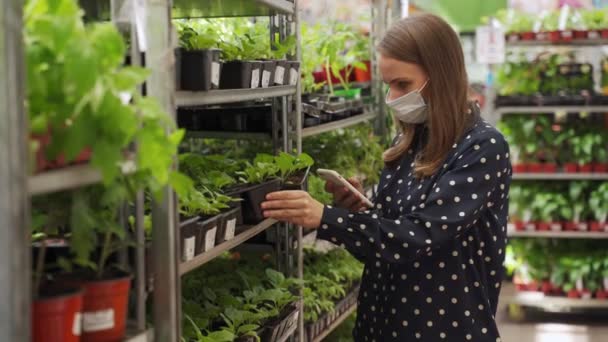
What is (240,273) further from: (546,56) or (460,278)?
(546,56)

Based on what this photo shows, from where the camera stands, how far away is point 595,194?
654cm

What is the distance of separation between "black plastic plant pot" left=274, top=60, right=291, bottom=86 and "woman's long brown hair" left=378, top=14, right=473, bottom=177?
436 mm

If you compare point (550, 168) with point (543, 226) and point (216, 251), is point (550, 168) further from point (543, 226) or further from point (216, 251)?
point (216, 251)

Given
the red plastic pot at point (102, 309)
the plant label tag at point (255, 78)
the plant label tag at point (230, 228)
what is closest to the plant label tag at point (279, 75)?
the plant label tag at point (255, 78)

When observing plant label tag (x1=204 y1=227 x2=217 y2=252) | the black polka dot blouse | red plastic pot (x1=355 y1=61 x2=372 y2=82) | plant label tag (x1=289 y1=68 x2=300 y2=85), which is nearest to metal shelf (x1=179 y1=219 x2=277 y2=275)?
plant label tag (x1=204 y1=227 x2=217 y2=252)

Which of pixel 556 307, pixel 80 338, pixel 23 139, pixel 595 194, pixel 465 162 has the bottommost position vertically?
pixel 556 307

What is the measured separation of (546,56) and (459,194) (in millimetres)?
4986

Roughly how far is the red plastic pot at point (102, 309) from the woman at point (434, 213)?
921 millimetres

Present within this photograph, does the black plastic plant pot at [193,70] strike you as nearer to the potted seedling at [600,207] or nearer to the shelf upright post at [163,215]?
the shelf upright post at [163,215]

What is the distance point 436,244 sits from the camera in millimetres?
2654

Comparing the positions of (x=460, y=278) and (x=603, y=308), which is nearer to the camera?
(x=460, y=278)

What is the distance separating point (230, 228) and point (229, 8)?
0.91 meters

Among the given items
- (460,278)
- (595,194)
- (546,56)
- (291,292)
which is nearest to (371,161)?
(291,292)

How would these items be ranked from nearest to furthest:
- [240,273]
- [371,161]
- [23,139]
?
[23,139] → [240,273] → [371,161]
